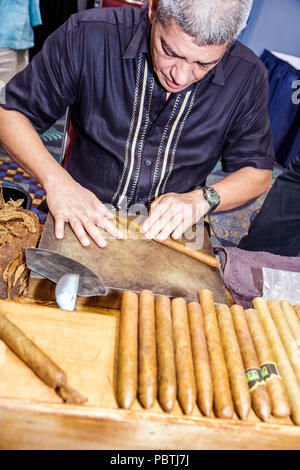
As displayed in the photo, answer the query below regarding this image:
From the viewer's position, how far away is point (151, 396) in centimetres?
83

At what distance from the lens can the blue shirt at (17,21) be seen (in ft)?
11.6

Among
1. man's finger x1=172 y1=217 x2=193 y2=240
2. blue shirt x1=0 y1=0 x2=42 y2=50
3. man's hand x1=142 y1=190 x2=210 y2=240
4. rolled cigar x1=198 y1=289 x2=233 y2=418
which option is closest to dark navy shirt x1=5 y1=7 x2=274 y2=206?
man's hand x1=142 y1=190 x2=210 y2=240

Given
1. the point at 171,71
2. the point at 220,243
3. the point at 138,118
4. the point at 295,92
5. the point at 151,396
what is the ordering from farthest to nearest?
1. the point at 295,92
2. the point at 220,243
3. the point at 138,118
4. the point at 171,71
5. the point at 151,396

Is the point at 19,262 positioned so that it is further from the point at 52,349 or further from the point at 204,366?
the point at 204,366

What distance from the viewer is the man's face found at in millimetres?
1194

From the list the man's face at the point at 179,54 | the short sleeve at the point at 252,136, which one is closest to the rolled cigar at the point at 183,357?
the man's face at the point at 179,54

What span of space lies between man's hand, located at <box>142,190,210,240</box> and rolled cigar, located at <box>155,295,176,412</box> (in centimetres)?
38

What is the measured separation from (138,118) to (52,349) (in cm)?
116

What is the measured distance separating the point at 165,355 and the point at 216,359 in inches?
5.9

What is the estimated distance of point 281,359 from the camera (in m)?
1.03

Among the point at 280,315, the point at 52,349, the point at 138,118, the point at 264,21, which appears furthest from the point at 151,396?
the point at 264,21

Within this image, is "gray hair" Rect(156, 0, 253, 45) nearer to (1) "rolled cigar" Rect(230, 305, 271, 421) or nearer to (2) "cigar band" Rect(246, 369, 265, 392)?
(1) "rolled cigar" Rect(230, 305, 271, 421)

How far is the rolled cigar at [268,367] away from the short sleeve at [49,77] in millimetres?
1300

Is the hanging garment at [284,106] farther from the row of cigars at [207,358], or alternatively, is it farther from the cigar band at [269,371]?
the cigar band at [269,371]
